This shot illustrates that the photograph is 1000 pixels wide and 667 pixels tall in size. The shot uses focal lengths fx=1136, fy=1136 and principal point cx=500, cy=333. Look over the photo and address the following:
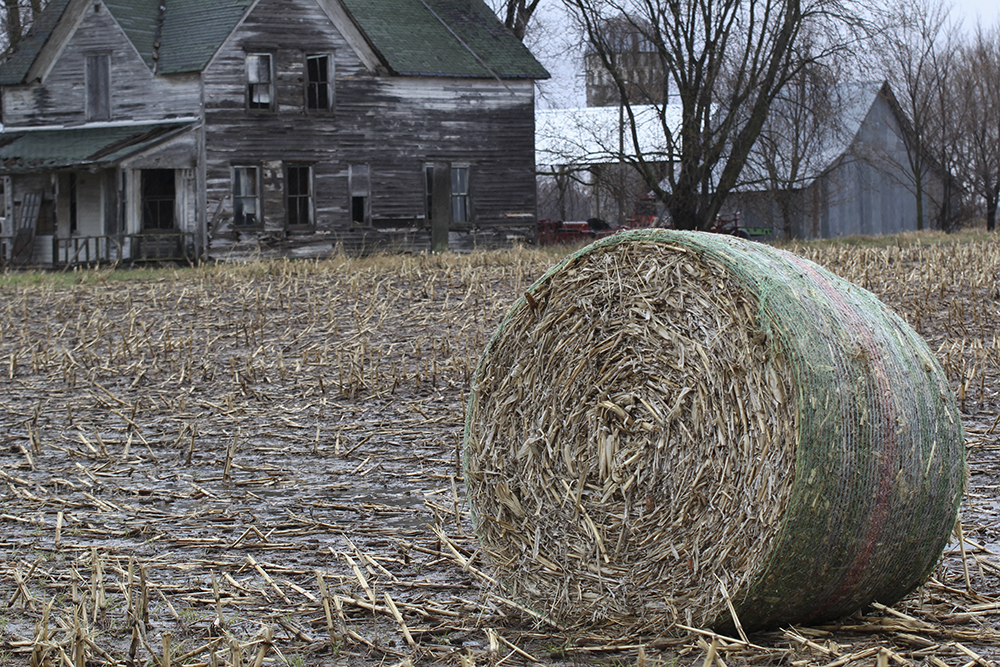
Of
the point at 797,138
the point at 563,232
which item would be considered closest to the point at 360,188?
the point at 563,232

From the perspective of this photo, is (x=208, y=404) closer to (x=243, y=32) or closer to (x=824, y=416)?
(x=824, y=416)

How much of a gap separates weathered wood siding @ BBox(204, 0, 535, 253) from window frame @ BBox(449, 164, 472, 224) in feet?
0.33

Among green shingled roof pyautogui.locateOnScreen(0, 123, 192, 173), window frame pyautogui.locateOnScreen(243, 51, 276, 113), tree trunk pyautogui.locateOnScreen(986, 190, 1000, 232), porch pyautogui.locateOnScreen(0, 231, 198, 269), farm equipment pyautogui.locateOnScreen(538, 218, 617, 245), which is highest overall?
window frame pyautogui.locateOnScreen(243, 51, 276, 113)

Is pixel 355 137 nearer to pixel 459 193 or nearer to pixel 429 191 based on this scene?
pixel 429 191

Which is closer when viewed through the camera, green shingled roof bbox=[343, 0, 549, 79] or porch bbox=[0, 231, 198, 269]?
porch bbox=[0, 231, 198, 269]

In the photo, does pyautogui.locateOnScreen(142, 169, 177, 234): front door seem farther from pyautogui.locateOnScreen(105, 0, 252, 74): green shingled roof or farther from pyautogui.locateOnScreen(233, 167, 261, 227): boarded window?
pyautogui.locateOnScreen(105, 0, 252, 74): green shingled roof

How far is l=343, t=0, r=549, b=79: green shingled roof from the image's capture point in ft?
81.6

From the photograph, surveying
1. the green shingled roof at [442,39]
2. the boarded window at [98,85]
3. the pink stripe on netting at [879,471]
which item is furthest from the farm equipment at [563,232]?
the pink stripe on netting at [879,471]

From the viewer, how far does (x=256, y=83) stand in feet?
76.6

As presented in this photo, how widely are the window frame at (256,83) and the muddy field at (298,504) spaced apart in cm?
1205

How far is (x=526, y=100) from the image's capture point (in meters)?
26.1

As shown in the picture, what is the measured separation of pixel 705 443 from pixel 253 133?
68.7ft

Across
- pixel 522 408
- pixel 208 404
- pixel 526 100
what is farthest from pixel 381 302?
pixel 526 100

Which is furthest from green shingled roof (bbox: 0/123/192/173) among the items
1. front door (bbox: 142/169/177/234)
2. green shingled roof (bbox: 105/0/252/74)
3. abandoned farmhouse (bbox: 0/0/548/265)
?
green shingled roof (bbox: 105/0/252/74)
